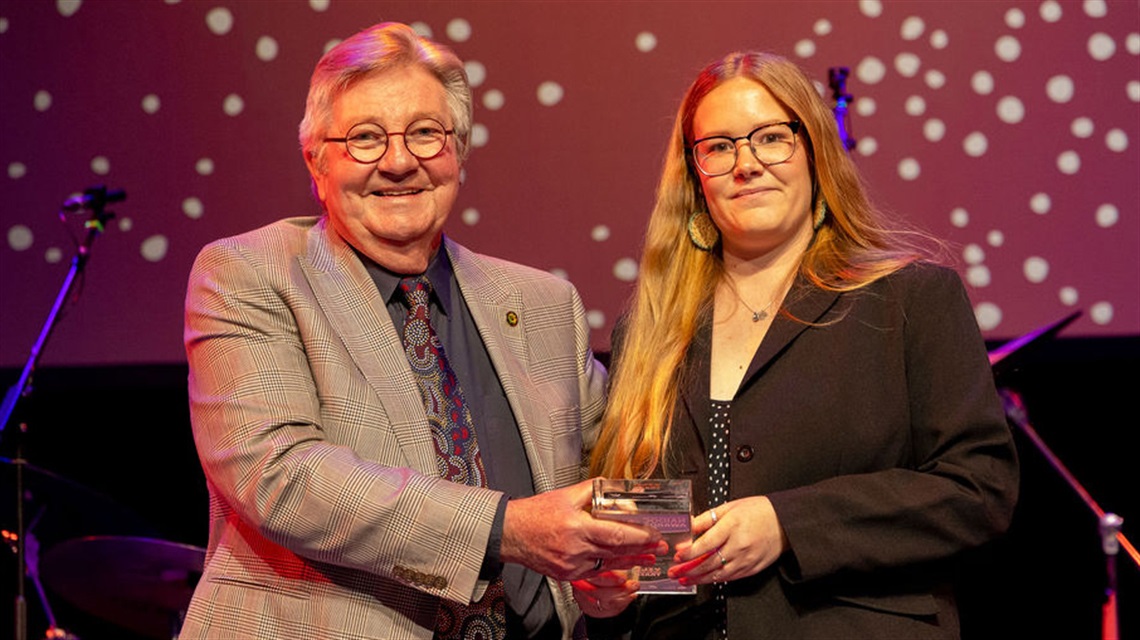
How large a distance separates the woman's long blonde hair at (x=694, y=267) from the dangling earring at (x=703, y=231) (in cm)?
2

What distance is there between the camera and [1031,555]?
4105mm

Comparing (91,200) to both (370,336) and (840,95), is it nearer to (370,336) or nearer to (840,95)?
(370,336)

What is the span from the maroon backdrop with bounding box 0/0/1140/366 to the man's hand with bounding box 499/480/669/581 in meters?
1.71

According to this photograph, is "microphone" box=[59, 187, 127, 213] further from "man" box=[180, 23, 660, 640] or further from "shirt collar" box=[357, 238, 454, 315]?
"shirt collar" box=[357, 238, 454, 315]

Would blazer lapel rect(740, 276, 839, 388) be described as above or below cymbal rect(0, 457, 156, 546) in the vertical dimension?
above

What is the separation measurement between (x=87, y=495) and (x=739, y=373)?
2033 mm

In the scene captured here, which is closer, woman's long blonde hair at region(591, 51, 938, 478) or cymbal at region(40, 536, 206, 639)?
woman's long blonde hair at region(591, 51, 938, 478)

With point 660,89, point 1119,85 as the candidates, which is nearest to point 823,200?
point 660,89

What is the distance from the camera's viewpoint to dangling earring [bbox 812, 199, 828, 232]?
2.37 metres

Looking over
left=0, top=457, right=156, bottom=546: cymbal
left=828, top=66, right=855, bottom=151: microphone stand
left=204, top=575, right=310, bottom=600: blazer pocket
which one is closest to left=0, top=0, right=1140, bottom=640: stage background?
left=0, top=457, right=156, bottom=546: cymbal

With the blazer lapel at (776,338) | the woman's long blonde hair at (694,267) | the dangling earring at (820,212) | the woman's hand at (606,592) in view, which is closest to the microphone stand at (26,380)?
the woman's long blonde hair at (694,267)

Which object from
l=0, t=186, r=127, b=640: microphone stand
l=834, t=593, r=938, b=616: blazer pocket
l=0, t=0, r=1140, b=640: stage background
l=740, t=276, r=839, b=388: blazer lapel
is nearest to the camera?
l=834, t=593, r=938, b=616: blazer pocket

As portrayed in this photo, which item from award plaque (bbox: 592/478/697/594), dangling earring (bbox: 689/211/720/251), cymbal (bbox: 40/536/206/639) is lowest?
cymbal (bbox: 40/536/206/639)

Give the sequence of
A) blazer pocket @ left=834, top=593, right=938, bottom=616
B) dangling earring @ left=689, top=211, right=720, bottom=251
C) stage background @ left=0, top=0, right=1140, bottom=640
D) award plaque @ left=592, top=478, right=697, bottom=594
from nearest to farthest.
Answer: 1. award plaque @ left=592, top=478, right=697, bottom=594
2. blazer pocket @ left=834, top=593, right=938, bottom=616
3. dangling earring @ left=689, top=211, right=720, bottom=251
4. stage background @ left=0, top=0, right=1140, bottom=640
